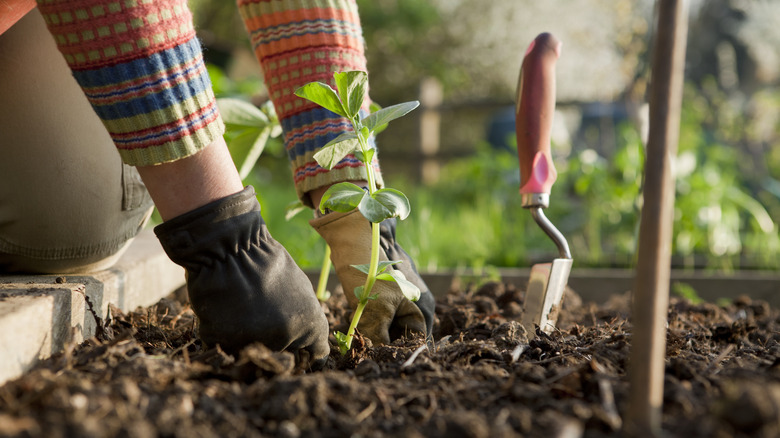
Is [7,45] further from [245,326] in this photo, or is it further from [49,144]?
[245,326]

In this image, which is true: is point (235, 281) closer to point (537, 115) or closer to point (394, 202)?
point (394, 202)

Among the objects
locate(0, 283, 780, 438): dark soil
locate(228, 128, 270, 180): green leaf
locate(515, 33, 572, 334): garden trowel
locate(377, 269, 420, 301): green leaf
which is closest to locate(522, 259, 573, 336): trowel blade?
locate(515, 33, 572, 334): garden trowel

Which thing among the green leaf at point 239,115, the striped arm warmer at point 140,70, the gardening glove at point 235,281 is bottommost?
the gardening glove at point 235,281

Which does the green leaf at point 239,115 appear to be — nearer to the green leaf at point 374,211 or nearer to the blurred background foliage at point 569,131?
the blurred background foliage at point 569,131

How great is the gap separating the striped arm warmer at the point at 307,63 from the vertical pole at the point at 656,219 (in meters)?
0.64

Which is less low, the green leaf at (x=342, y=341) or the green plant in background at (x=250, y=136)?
the green plant in background at (x=250, y=136)

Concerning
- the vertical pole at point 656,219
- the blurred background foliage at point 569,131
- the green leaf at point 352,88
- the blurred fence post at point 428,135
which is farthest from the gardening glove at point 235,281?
the blurred fence post at point 428,135

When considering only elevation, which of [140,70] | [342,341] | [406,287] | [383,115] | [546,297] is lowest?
[546,297]

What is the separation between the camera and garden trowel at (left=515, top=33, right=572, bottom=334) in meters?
1.12

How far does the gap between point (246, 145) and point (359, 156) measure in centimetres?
54

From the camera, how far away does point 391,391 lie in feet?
2.51

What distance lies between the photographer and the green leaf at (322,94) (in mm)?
921

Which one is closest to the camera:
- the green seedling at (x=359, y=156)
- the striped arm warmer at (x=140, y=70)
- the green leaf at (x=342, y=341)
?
the striped arm warmer at (x=140, y=70)

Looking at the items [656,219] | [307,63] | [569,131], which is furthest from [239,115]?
[569,131]
